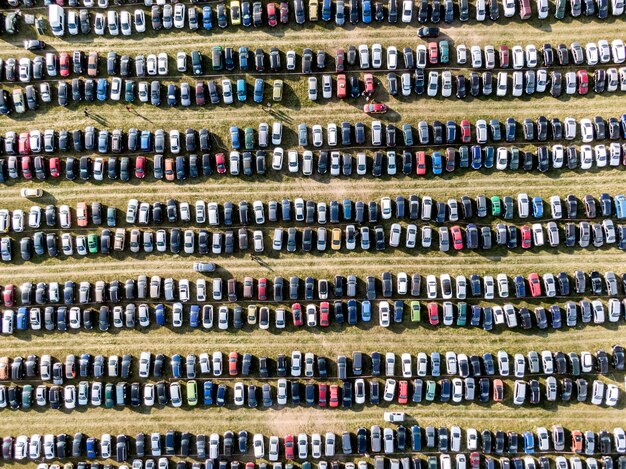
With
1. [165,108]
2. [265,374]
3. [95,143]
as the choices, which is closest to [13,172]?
[95,143]

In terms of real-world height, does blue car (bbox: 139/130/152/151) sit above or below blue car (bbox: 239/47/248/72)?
below

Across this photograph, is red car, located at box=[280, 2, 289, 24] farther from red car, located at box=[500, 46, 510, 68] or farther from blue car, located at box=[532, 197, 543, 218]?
blue car, located at box=[532, 197, 543, 218]

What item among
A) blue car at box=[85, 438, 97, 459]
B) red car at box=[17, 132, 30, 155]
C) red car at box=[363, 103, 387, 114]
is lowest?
blue car at box=[85, 438, 97, 459]

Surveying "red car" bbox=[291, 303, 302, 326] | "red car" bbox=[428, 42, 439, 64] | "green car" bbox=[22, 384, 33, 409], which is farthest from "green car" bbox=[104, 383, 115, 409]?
"red car" bbox=[428, 42, 439, 64]

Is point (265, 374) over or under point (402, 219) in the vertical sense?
under

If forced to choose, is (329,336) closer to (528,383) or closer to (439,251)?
(439,251)

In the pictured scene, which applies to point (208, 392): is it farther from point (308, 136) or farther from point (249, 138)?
point (308, 136)

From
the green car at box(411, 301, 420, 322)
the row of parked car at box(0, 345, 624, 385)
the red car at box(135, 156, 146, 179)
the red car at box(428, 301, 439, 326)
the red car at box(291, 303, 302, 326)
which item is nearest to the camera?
the row of parked car at box(0, 345, 624, 385)
